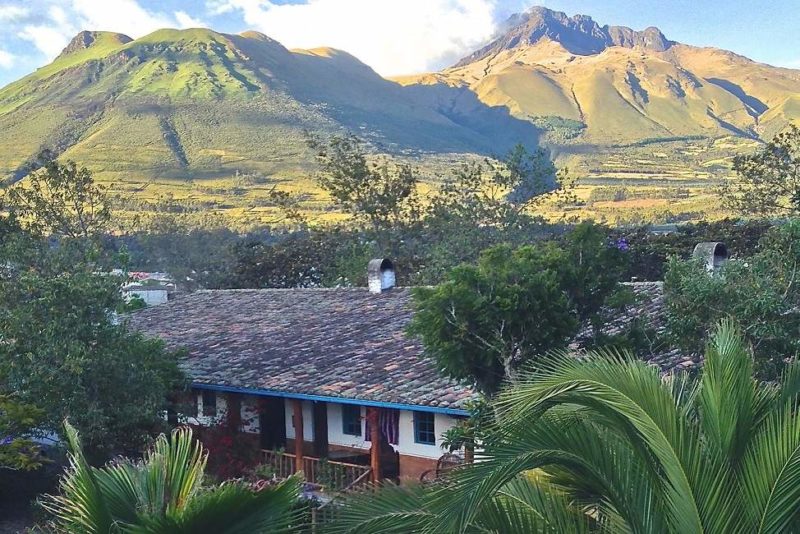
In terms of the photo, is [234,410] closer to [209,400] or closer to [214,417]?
[214,417]

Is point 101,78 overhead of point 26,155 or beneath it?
overhead

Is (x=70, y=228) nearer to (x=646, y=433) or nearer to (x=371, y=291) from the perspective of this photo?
(x=371, y=291)

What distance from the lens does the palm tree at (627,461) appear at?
398cm

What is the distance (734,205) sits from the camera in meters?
34.2

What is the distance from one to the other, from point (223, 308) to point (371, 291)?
418 centimetres

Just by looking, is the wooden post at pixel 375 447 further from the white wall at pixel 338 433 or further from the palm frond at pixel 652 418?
the palm frond at pixel 652 418

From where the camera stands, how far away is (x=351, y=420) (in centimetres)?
1431

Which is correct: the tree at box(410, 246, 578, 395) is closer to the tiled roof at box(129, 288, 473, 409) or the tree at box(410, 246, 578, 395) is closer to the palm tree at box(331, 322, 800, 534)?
the tiled roof at box(129, 288, 473, 409)

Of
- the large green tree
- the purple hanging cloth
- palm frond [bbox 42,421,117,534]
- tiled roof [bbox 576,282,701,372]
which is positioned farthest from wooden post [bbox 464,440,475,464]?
the large green tree

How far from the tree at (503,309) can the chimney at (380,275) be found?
387 inches

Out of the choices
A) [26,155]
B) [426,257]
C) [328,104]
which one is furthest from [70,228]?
[328,104]

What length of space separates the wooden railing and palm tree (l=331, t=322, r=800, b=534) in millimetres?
7738

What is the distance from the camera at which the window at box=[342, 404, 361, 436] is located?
1418 cm

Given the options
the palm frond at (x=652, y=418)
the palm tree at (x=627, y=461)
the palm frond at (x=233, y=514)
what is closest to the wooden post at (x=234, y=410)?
the palm tree at (x=627, y=461)
